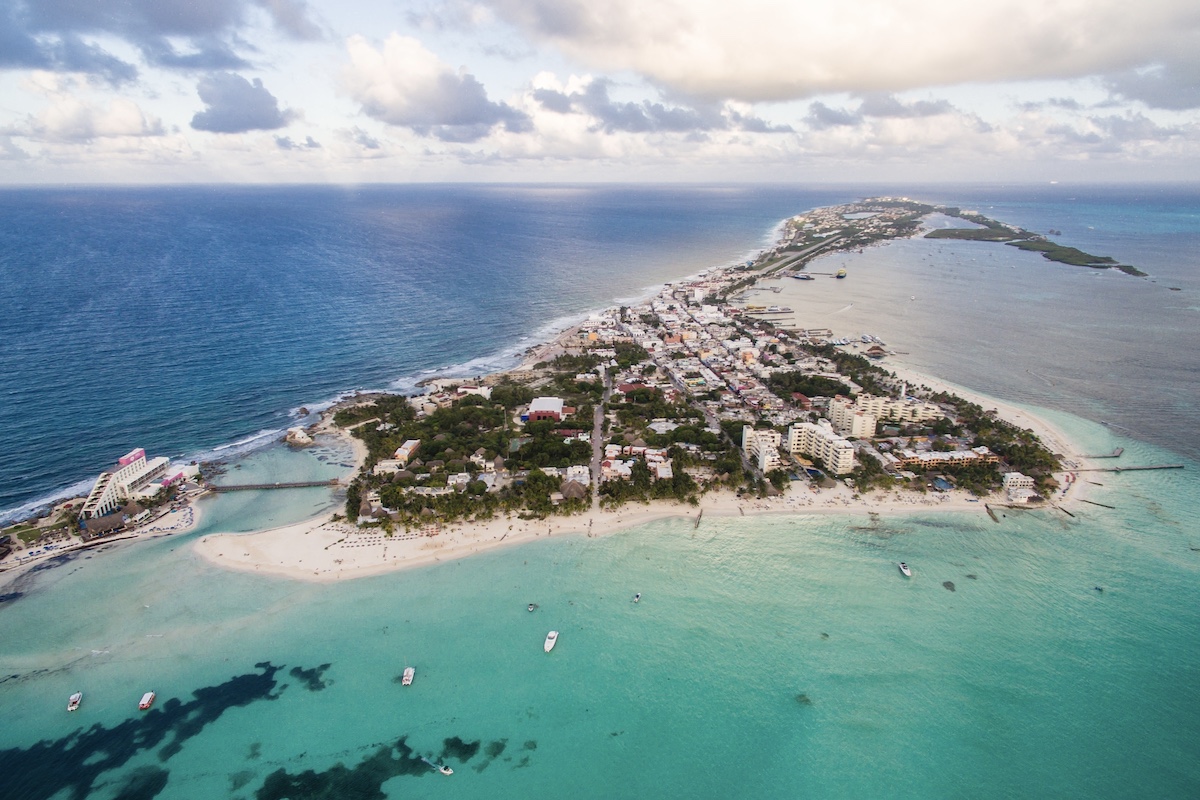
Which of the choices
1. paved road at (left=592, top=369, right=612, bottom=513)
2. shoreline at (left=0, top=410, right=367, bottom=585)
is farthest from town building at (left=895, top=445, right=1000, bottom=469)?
shoreline at (left=0, top=410, right=367, bottom=585)

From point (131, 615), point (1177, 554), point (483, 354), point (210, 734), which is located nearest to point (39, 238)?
point (483, 354)

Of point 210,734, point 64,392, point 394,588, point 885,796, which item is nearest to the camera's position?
point 885,796

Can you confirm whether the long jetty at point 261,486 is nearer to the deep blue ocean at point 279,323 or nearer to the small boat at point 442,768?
the deep blue ocean at point 279,323

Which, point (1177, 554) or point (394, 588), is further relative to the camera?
point (1177, 554)

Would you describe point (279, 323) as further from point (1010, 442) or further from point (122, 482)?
point (1010, 442)

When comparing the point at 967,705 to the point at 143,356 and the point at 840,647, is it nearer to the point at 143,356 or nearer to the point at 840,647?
the point at 840,647
